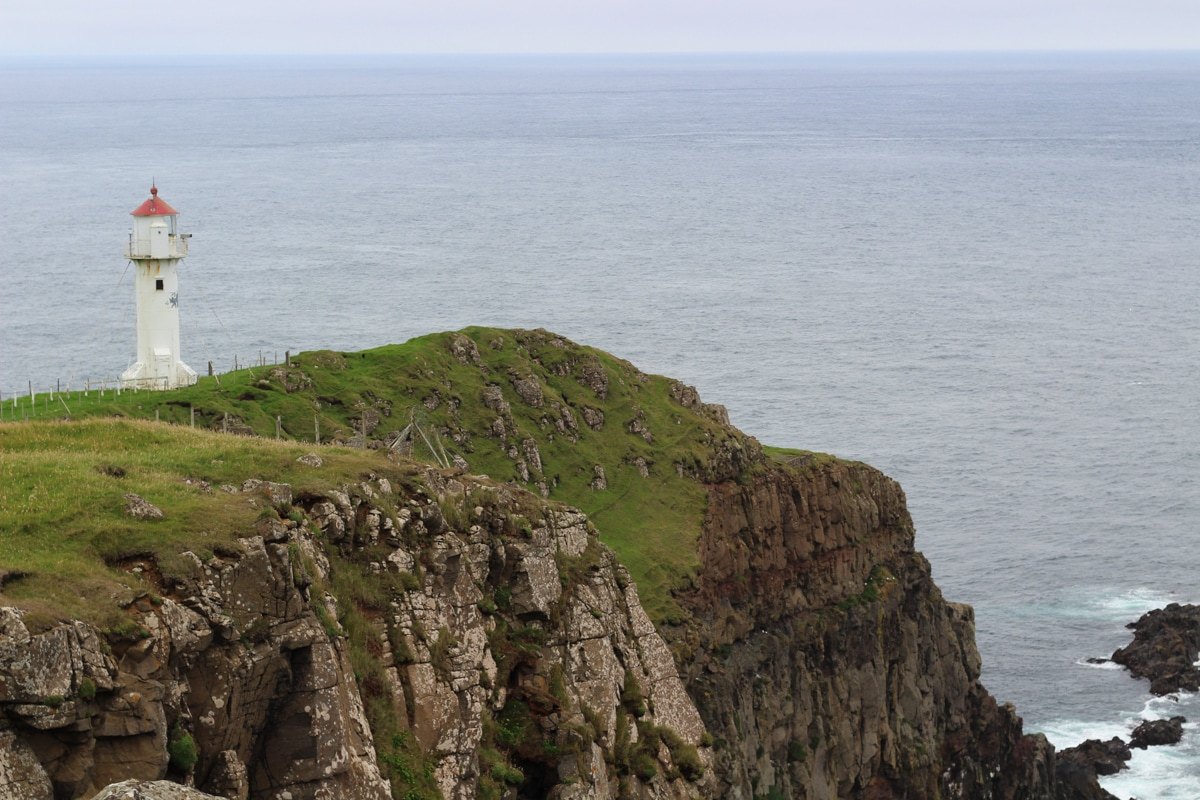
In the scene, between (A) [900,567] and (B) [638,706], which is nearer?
(B) [638,706]

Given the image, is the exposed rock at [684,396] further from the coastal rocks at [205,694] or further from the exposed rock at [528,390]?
the coastal rocks at [205,694]

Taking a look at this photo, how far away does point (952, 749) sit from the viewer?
278 feet

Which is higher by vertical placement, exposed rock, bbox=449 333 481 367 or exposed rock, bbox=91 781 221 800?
exposed rock, bbox=449 333 481 367

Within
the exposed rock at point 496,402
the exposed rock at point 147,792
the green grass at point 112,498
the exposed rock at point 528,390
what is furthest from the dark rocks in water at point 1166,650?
the exposed rock at point 147,792

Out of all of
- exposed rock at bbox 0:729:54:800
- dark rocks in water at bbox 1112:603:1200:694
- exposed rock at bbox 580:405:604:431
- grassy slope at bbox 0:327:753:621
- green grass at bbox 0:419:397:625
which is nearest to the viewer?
exposed rock at bbox 0:729:54:800

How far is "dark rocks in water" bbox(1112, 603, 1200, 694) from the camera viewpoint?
9838cm

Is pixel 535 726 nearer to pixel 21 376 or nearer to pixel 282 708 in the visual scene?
pixel 282 708

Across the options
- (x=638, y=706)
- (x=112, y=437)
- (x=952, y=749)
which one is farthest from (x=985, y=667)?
(x=112, y=437)

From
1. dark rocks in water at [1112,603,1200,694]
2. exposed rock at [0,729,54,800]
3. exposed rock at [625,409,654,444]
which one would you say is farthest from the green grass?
dark rocks in water at [1112,603,1200,694]

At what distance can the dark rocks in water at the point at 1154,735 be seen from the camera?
92000 millimetres

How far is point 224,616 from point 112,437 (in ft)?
37.6

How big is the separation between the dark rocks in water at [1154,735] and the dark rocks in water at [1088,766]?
0.98 metres

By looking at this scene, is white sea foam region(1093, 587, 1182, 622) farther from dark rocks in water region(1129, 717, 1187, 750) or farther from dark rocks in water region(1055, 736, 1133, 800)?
dark rocks in water region(1055, 736, 1133, 800)

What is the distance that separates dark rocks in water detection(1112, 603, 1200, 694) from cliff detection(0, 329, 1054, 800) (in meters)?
27.5
